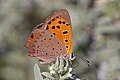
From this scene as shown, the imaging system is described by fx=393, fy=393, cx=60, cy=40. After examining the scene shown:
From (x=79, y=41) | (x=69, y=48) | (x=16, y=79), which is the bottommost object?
(x=69, y=48)

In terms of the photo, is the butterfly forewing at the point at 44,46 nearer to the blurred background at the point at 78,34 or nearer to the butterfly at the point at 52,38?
the butterfly at the point at 52,38

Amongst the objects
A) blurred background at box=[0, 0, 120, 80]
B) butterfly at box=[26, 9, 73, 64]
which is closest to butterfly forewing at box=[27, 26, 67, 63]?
butterfly at box=[26, 9, 73, 64]

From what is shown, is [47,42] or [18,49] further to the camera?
[18,49]

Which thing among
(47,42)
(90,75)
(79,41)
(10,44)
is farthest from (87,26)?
(47,42)

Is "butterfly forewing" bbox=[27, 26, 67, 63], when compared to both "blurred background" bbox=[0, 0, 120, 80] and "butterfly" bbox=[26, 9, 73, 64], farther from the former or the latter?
"blurred background" bbox=[0, 0, 120, 80]

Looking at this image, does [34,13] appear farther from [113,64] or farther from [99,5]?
[113,64]
